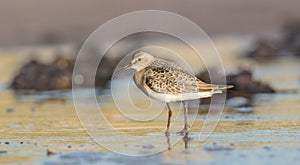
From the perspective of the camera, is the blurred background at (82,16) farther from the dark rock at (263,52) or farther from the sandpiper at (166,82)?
the sandpiper at (166,82)

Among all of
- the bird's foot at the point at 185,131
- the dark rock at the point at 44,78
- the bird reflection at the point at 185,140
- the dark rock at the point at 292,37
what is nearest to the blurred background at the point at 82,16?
the dark rock at the point at 292,37

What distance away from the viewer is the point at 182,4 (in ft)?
76.6

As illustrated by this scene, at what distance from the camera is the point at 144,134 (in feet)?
33.7

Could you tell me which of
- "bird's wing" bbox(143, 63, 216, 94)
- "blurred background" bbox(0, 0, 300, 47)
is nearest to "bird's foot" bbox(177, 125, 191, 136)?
"bird's wing" bbox(143, 63, 216, 94)

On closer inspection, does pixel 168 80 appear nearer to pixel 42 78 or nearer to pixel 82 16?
pixel 42 78

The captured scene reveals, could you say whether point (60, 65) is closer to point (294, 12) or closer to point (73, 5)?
point (73, 5)

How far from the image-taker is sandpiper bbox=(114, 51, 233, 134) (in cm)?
1056

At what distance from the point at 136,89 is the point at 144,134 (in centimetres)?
505

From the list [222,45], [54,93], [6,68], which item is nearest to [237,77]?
[54,93]

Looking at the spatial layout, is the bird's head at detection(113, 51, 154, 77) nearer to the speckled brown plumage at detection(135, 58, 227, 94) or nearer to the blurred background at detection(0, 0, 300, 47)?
the speckled brown plumage at detection(135, 58, 227, 94)

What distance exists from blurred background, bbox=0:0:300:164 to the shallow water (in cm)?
1

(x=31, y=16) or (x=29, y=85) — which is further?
(x=31, y=16)

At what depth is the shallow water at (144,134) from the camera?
28.3ft

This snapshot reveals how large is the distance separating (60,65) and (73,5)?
678 centimetres
